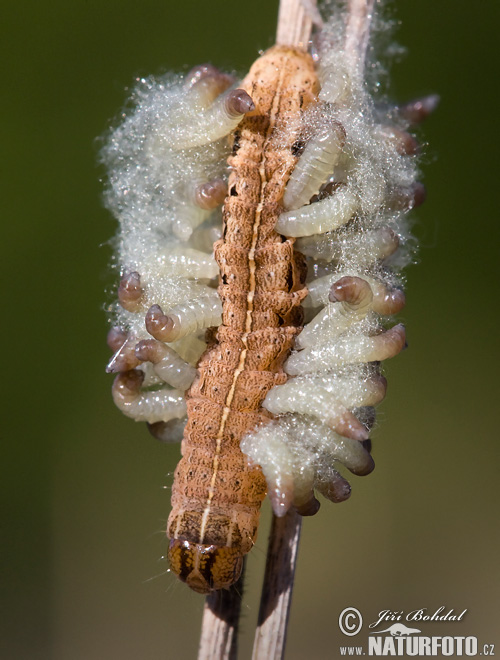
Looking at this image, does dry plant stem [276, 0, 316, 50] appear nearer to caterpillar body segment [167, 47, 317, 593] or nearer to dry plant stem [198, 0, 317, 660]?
dry plant stem [198, 0, 317, 660]

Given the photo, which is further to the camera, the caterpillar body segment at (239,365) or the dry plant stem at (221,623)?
the dry plant stem at (221,623)

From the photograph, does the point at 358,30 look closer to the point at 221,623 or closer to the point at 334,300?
the point at 334,300

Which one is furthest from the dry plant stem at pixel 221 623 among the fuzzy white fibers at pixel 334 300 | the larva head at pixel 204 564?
the fuzzy white fibers at pixel 334 300

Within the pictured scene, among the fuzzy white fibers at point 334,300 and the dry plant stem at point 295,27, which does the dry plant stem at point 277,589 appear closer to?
the fuzzy white fibers at point 334,300

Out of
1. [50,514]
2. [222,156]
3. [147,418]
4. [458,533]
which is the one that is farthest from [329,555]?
[222,156]

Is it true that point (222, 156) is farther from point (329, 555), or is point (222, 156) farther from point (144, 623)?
point (144, 623)

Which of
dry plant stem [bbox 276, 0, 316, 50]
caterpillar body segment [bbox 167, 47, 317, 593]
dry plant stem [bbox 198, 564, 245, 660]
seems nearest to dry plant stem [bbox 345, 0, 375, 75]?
dry plant stem [bbox 276, 0, 316, 50]

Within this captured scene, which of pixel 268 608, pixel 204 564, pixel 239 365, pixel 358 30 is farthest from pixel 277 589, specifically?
pixel 358 30
